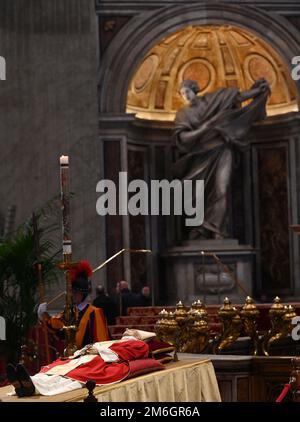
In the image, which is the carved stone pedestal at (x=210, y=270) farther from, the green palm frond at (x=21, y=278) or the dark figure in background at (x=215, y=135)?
the green palm frond at (x=21, y=278)

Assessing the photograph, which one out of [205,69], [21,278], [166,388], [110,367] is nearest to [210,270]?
[205,69]

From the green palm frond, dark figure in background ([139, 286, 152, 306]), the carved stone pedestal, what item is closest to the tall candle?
the green palm frond

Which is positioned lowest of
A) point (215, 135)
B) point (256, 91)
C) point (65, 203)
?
point (65, 203)

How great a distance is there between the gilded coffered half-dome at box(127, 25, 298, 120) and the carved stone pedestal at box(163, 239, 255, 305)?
2300mm

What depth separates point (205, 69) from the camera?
18297mm

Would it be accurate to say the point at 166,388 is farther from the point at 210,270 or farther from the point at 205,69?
the point at 205,69

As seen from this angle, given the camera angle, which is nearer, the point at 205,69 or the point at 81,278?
the point at 81,278

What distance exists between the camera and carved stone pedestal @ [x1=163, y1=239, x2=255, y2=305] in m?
16.8

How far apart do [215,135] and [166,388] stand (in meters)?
10.5

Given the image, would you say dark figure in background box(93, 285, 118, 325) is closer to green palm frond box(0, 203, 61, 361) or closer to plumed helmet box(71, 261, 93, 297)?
green palm frond box(0, 203, 61, 361)

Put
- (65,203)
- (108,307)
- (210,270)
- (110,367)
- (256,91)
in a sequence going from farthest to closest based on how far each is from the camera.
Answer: (256,91)
(210,270)
(108,307)
(65,203)
(110,367)

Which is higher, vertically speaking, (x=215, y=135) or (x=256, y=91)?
(x=256, y=91)
